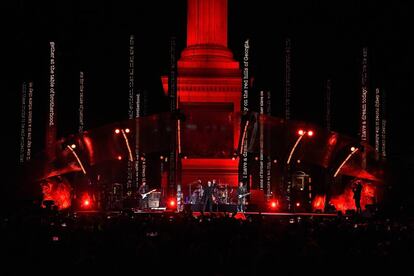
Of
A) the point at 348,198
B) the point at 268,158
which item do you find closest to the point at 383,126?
the point at 268,158

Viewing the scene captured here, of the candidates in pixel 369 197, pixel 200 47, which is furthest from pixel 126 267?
pixel 200 47

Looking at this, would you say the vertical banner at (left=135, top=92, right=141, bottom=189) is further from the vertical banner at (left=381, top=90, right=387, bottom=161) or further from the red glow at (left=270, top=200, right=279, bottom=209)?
the vertical banner at (left=381, top=90, right=387, bottom=161)

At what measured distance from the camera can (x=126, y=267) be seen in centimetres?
1300

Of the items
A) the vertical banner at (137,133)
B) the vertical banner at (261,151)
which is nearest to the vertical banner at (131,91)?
the vertical banner at (137,133)

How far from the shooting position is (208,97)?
44.9m

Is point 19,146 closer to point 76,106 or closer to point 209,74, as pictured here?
point 76,106

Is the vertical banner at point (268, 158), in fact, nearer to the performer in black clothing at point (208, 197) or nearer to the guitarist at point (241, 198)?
the guitarist at point (241, 198)

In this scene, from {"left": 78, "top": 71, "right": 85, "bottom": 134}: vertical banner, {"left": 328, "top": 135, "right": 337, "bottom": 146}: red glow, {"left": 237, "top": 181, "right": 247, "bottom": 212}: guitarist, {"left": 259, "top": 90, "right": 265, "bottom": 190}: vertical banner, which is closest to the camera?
{"left": 237, "top": 181, "right": 247, "bottom": 212}: guitarist

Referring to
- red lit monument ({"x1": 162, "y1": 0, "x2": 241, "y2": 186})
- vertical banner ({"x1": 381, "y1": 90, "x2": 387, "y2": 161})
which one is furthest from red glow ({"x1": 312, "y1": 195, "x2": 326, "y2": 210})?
vertical banner ({"x1": 381, "y1": 90, "x2": 387, "y2": 161})

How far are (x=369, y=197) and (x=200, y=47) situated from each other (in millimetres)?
12784

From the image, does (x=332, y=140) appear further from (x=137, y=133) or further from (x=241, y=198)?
(x=137, y=133)

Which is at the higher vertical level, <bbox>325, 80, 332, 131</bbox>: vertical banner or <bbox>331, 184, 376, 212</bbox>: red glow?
<bbox>325, 80, 332, 131</bbox>: vertical banner

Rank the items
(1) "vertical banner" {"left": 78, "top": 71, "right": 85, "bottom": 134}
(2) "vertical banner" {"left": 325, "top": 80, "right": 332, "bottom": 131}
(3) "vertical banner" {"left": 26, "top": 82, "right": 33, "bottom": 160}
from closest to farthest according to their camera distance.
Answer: (3) "vertical banner" {"left": 26, "top": 82, "right": 33, "bottom": 160}
(1) "vertical banner" {"left": 78, "top": 71, "right": 85, "bottom": 134}
(2) "vertical banner" {"left": 325, "top": 80, "right": 332, "bottom": 131}

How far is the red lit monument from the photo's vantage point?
4366 cm
